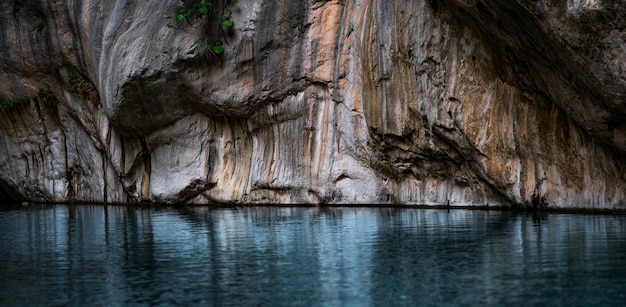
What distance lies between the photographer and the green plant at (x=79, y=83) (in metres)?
30.5

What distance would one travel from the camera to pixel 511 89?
19734 mm

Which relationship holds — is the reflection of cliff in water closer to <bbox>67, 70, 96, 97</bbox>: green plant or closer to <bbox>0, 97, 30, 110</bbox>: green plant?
<bbox>67, 70, 96, 97</bbox>: green plant

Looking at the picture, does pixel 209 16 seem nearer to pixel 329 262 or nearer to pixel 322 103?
pixel 322 103

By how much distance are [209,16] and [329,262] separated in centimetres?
1662

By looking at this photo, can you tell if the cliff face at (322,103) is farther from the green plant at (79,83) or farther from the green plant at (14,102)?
the green plant at (14,102)

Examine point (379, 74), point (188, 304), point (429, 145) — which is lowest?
point (188, 304)

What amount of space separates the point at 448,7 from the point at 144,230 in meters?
9.07

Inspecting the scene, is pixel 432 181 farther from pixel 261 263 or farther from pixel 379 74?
pixel 261 263

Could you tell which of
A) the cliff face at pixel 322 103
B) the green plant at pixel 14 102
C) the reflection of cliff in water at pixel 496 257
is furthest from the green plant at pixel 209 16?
the reflection of cliff in water at pixel 496 257

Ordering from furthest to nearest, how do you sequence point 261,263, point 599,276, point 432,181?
point 432,181
point 261,263
point 599,276

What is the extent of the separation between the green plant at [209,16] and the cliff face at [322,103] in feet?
1.02

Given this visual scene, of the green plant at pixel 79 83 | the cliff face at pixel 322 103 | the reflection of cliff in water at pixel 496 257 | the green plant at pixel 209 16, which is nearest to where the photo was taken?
the reflection of cliff in water at pixel 496 257

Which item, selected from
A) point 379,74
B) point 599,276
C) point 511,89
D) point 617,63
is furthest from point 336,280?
point 379,74

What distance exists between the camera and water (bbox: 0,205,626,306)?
350 inches
